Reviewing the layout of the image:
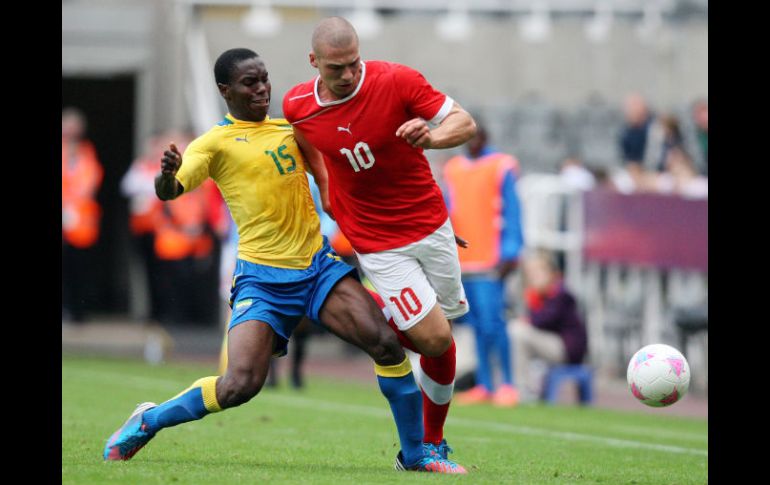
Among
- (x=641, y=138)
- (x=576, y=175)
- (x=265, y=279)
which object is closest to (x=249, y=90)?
(x=265, y=279)

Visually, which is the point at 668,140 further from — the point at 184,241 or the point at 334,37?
the point at 334,37

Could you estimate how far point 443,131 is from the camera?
24.4 ft

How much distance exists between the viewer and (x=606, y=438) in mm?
10531

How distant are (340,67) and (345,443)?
2.93 metres

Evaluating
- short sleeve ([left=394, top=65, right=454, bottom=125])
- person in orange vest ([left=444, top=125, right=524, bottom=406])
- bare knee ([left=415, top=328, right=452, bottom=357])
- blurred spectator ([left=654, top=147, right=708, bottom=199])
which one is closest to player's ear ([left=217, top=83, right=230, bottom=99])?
short sleeve ([left=394, top=65, right=454, bottom=125])

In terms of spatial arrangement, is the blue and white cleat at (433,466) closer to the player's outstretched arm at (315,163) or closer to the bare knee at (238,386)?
the bare knee at (238,386)

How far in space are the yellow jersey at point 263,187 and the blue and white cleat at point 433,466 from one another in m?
1.25

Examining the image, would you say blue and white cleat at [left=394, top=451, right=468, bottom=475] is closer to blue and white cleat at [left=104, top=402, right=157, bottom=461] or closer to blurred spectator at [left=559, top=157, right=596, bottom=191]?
blue and white cleat at [left=104, top=402, right=157, bottom=461]

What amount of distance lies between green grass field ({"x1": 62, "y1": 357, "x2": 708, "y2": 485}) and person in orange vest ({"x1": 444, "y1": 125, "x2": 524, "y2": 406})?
0.60 metres

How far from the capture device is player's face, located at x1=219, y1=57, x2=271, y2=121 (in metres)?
7.82
